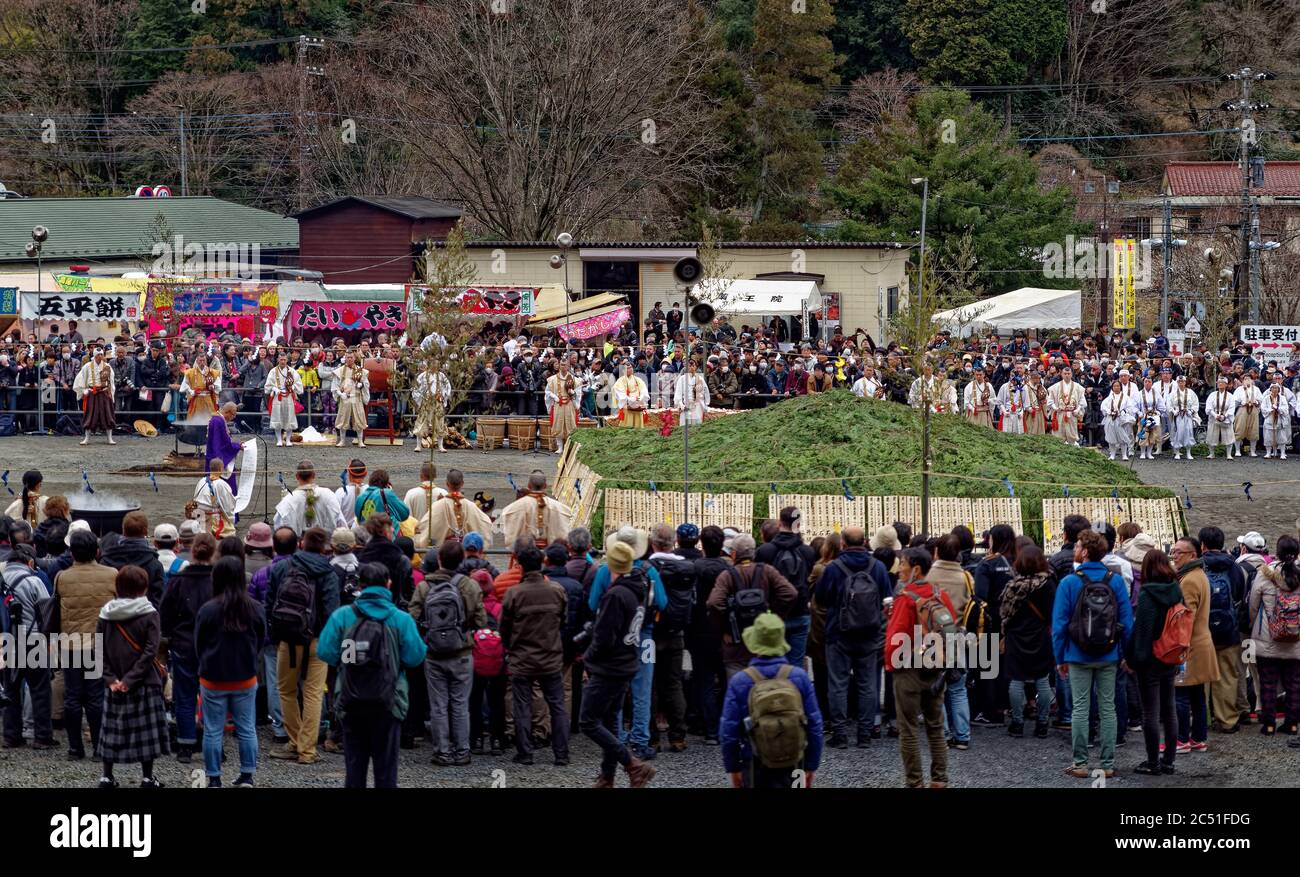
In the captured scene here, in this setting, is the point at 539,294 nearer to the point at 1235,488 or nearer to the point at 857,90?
the point at 1235,488

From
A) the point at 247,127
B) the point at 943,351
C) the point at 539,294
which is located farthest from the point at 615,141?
the point at 943,351

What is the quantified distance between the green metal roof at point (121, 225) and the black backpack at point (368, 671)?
3903 cm

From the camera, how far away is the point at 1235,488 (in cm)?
2472

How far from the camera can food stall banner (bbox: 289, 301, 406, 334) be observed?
3612cm

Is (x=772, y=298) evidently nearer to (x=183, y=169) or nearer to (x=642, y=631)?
(x=183, y=169)

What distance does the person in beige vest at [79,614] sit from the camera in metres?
10.9

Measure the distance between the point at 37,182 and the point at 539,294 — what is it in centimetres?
3206

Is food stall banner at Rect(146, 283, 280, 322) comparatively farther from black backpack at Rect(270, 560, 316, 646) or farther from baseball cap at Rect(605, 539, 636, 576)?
baseball cap at Rect(605, 539, 636, 576)

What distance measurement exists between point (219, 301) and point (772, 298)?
41.7ft

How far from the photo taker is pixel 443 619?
431 inches

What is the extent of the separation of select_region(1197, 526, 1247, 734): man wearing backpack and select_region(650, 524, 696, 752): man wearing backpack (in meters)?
3.73

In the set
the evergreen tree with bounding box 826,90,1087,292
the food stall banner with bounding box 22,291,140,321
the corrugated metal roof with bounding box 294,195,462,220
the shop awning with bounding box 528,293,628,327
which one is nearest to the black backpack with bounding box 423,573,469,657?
the shop awning with bounding box 528,293,628,327

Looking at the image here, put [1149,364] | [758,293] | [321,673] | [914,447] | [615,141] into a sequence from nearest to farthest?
[321,673] → [914,447] → [1149,364] → [758,293] → [615,141]

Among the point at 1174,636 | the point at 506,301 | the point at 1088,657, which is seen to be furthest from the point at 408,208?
the point at 1174,636
